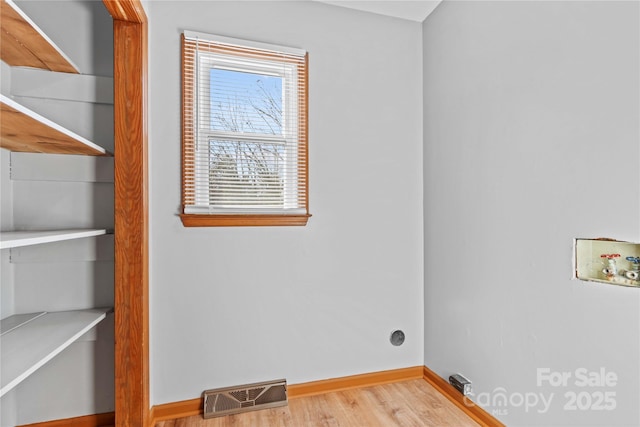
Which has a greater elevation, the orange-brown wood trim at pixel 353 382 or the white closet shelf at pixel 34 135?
the white closet shelf at pixel 34 135

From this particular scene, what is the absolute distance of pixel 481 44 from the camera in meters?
1.92

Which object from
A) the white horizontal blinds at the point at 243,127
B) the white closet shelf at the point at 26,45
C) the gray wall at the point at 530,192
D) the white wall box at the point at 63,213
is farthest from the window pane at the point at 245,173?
the gray wall at the point at 530,192

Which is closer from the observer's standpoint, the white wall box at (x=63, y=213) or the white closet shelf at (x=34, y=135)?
the white closet shelf at (x=34, y=135)

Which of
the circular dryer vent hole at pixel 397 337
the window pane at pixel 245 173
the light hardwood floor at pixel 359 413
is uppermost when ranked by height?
the window pane at pixel 245 173

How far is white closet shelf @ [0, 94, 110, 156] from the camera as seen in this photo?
1092mm

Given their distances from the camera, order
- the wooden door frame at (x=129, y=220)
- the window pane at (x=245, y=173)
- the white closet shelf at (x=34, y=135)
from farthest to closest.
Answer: the window pane at (x=245, y=173) < the wooden door frame at (x=129, y=220) < the white closet shelf at (x=34, y=135)

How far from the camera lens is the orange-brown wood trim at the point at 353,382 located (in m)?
2.19

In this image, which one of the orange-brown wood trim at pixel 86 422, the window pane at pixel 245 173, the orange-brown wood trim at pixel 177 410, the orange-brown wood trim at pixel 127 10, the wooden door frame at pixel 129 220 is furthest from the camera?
the window pane at pixel 245 173

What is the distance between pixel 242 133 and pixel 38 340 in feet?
4.59

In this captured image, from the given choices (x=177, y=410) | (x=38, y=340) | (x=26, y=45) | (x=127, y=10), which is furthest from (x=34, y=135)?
(x=177, y=410)

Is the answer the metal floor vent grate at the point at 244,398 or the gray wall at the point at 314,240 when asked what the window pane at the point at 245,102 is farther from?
the metal floor vent grate at the point at 244,398

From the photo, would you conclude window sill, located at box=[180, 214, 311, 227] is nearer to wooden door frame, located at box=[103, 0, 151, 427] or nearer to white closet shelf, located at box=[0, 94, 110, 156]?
wooden door frame, located at box=[103, 0, 151, 427]

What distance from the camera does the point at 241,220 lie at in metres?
2.08

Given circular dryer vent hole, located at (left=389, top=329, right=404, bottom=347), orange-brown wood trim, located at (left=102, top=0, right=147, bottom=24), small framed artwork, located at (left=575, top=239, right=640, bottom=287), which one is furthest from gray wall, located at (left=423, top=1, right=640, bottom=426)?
orange-brown wood trim, located at (left=102, top=0, right=147, bottom=24)
